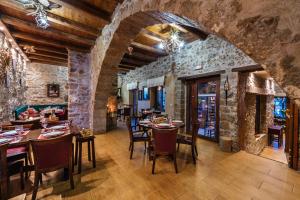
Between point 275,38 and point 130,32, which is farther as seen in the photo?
point 130,32

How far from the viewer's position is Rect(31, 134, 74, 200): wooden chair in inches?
71.6

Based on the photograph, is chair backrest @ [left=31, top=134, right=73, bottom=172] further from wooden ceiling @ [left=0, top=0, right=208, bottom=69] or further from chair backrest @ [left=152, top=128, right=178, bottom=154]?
wooden ceiling @ [left=0, top=0, right=208, bottom=69]

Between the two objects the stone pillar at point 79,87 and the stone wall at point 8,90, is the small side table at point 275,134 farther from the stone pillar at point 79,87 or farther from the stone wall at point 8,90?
the stone wall at point 8,90

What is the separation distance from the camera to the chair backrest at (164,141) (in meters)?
2.53

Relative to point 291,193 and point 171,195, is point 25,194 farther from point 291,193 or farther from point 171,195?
point 291,193

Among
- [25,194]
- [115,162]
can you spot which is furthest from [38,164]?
[115,162]

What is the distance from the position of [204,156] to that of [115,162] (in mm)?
1993

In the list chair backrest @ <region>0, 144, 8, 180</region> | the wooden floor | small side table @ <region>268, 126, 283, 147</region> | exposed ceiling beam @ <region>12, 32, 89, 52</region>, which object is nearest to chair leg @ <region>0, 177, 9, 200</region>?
chair backrest @ <region>0, 144, 8, 180</region>

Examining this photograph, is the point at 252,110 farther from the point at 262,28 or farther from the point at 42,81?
the point at 42,81

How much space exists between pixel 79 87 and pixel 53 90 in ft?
13.0

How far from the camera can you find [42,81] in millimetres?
8031

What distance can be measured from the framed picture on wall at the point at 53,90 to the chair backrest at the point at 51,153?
774 centimetres

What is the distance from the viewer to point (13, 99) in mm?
5215

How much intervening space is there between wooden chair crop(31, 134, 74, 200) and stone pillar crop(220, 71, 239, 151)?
3.68 m
